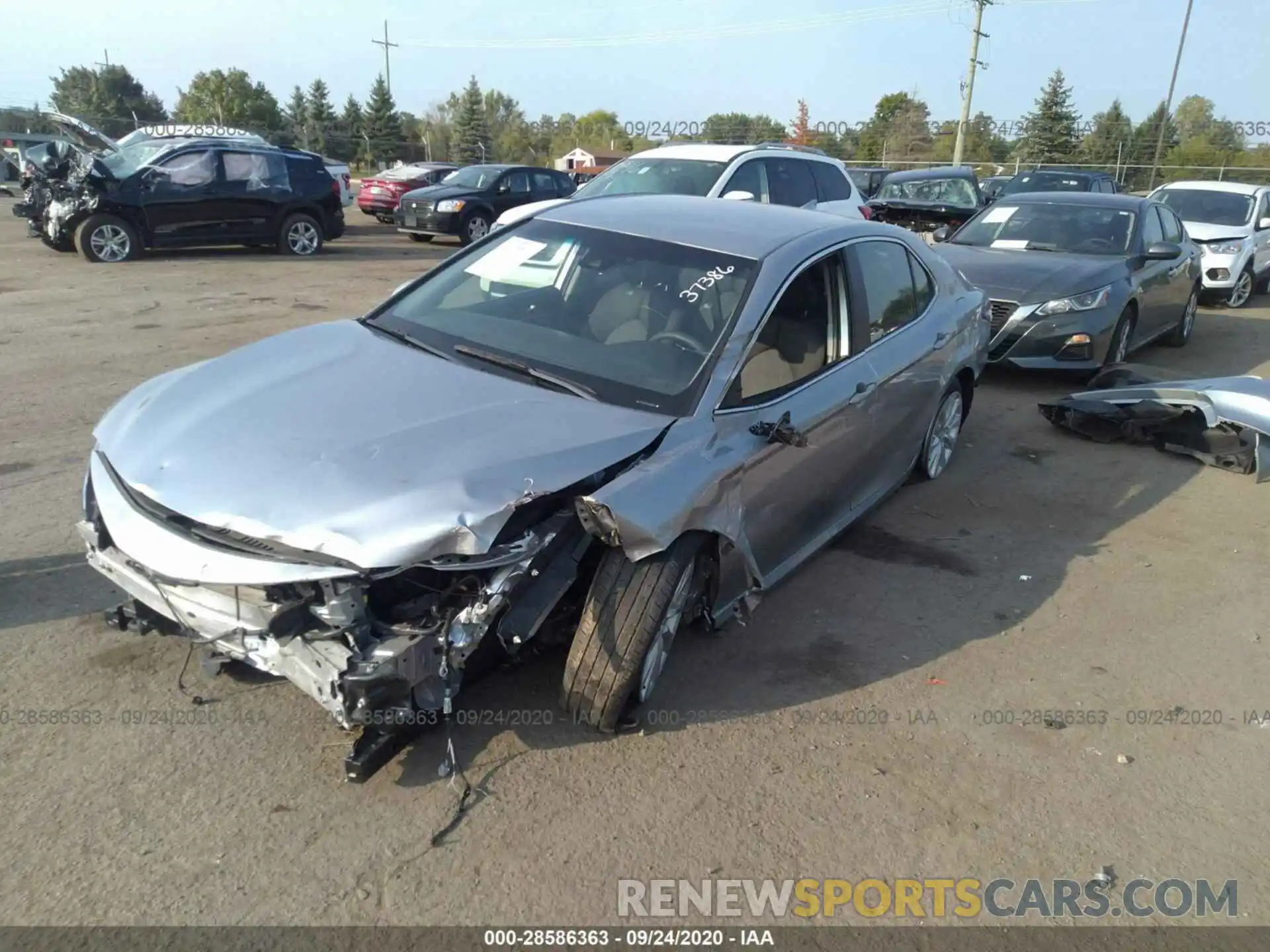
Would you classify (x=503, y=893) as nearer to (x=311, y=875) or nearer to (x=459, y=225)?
(x=311, y=875)

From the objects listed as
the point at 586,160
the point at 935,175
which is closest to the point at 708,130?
the point at 586,160

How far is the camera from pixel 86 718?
3305mm

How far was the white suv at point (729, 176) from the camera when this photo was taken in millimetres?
10289

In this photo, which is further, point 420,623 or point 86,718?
point 86,718

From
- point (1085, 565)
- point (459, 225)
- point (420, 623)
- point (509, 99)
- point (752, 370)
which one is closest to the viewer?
point (420, 623)

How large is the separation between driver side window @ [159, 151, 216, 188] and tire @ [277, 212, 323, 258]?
1.45 m

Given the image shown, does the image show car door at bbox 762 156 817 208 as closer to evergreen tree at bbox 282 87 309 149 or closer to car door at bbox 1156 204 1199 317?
car door at bbox 1156 204 1199 317

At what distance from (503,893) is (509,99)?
329ft

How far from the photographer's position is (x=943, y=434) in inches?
240

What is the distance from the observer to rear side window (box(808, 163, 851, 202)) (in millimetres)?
11219

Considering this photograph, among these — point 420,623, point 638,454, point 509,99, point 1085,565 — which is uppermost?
point 509,99

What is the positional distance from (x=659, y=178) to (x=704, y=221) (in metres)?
6.39

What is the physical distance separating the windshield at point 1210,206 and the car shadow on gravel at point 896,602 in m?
8.77

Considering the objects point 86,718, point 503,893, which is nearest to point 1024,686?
point 503,893
